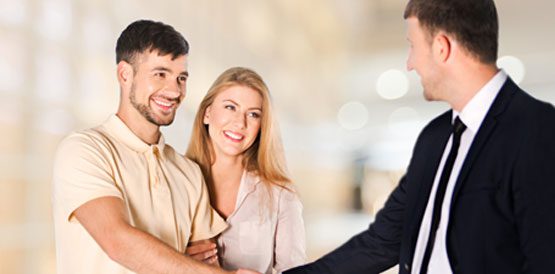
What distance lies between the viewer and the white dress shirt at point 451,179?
1367 mm

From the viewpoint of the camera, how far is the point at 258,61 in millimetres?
4172

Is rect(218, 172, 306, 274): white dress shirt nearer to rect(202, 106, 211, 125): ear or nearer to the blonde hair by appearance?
the blonde hair

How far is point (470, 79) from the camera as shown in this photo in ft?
4.51

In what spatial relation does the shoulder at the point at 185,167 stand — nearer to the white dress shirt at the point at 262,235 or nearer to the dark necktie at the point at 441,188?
the white dress shirt at the point at 262,235

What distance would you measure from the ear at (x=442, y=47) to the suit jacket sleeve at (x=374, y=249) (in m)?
0.42

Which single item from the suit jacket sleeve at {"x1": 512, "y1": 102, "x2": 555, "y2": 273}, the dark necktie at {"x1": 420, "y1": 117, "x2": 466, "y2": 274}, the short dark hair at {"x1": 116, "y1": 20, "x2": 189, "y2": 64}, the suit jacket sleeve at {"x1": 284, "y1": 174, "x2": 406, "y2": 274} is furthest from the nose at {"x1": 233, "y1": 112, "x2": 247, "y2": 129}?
the suit jacket sleeve at {"x1": 512, "y1": 102, "x2": 555, "y2": 273}

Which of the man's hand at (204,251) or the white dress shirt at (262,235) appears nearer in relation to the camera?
the man's hand at (204,251)

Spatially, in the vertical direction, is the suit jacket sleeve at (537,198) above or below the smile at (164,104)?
below

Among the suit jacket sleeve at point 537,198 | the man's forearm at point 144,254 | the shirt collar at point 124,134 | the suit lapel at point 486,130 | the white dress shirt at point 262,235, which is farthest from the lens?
the white dress shirt at point 262,235

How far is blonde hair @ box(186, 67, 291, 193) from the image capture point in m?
2.02

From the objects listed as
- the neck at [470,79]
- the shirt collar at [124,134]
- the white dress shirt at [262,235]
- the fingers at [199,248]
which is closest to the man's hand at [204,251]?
the fingers at [199,248]

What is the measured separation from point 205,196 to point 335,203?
5.79 meters

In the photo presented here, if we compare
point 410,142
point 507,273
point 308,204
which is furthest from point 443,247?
point 410,142

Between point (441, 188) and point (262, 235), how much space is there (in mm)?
707
